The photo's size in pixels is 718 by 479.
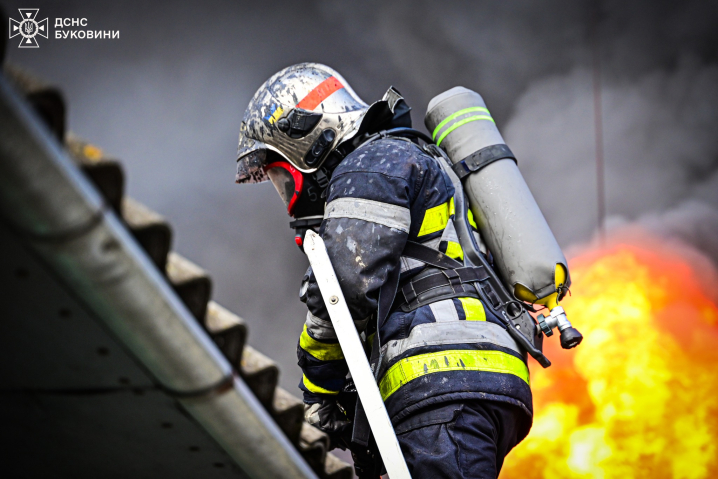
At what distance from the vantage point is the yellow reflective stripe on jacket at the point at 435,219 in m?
2.06

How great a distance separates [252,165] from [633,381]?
389cm

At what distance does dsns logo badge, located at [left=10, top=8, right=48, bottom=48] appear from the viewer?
16.0 ft

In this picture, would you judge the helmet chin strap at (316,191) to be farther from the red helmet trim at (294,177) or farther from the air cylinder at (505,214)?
the air cylinder at (505,214)

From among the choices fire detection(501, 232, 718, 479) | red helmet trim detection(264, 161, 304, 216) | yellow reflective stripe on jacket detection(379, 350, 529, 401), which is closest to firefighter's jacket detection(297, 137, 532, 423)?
yellow reflective stripe on jacket detection(379, 350, 529, 401)

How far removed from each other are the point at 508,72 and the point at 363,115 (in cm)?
391

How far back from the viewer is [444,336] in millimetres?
1900

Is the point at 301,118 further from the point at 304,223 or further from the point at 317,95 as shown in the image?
the point at 304,223

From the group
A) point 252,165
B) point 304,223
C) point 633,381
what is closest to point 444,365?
point 304,223

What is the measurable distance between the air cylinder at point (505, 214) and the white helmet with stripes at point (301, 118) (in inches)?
17.2

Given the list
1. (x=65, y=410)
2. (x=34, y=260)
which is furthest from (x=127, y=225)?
(x=65, y=410)

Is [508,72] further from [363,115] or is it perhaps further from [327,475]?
[327,475]

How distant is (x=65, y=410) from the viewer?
1019 millimetres

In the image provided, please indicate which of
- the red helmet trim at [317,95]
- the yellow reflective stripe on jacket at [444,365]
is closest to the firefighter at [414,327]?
the yellow reflective stripe on jacket at [444,365]

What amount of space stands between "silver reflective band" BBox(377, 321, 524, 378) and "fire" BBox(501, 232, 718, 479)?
341 cm
